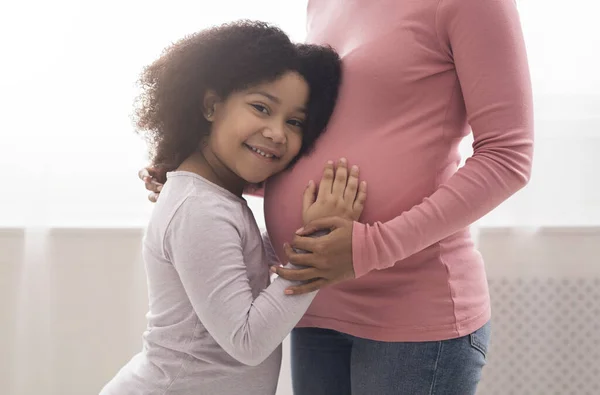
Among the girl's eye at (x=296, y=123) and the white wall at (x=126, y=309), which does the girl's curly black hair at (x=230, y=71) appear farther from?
the white wall at (x=126, y=309)

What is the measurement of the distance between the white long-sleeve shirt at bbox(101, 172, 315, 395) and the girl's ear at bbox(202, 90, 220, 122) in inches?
4.3

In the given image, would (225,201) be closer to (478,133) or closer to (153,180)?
(153,180)

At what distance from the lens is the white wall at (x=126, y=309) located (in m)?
1.74

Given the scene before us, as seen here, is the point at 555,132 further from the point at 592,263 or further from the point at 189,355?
the point at 189,355

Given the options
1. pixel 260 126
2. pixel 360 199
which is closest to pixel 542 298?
pixel 360 199

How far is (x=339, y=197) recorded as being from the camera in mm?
980

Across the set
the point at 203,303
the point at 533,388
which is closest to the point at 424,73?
the point at 203,303

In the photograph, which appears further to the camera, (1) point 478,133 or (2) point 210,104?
(2) point 210,104

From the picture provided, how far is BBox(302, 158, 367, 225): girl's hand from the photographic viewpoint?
98cm

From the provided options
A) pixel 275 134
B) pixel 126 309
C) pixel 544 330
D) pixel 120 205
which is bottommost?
pixel 126 309

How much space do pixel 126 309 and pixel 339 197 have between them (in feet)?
3.35

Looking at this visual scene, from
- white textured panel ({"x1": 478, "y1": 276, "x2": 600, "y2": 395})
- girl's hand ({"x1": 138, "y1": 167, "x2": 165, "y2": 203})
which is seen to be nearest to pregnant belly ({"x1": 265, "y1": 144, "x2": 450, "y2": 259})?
girl's hand ({"x1": 138, "y1": 167, "x2": 165, "y2": 203})

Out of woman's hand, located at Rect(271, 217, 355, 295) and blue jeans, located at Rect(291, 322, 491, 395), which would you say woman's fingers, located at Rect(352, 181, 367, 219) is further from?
blue jeans, located at Rect(291, 322, 491, 395)

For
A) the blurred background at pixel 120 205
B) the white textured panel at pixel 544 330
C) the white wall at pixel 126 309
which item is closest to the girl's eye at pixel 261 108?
the blurred background at pixel 120 205
